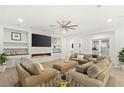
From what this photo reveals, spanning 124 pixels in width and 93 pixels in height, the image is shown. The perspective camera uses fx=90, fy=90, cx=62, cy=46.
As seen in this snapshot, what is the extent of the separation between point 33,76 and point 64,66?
3.19 ft

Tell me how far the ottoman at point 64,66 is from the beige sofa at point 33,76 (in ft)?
0.84

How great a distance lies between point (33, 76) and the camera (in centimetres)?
183

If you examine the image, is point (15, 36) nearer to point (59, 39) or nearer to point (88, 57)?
point (59, 39)

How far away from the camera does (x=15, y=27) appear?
6.90ft

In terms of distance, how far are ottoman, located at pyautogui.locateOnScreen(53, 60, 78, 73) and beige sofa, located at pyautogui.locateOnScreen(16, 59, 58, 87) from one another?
26cm

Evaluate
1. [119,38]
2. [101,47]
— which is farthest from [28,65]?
[119,38]

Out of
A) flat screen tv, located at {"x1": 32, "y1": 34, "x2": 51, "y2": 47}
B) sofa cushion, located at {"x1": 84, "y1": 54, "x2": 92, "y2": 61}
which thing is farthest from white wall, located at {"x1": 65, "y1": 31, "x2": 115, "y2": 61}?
flat screen tv, located at {"x1": 32, "y1": 34, "x2": 51, "y2": 47}

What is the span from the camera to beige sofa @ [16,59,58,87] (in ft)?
5.69

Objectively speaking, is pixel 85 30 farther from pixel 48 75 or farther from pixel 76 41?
pixel 48 75

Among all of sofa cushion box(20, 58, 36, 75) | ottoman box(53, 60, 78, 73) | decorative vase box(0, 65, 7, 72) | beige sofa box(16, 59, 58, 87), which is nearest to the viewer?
beige sofa box(16, 59, 58, 87)

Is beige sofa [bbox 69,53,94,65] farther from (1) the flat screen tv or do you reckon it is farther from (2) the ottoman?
(1) the flat screen tv

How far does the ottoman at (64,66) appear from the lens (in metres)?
2.40

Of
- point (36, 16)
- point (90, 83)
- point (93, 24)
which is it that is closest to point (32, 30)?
point (36, 16)
